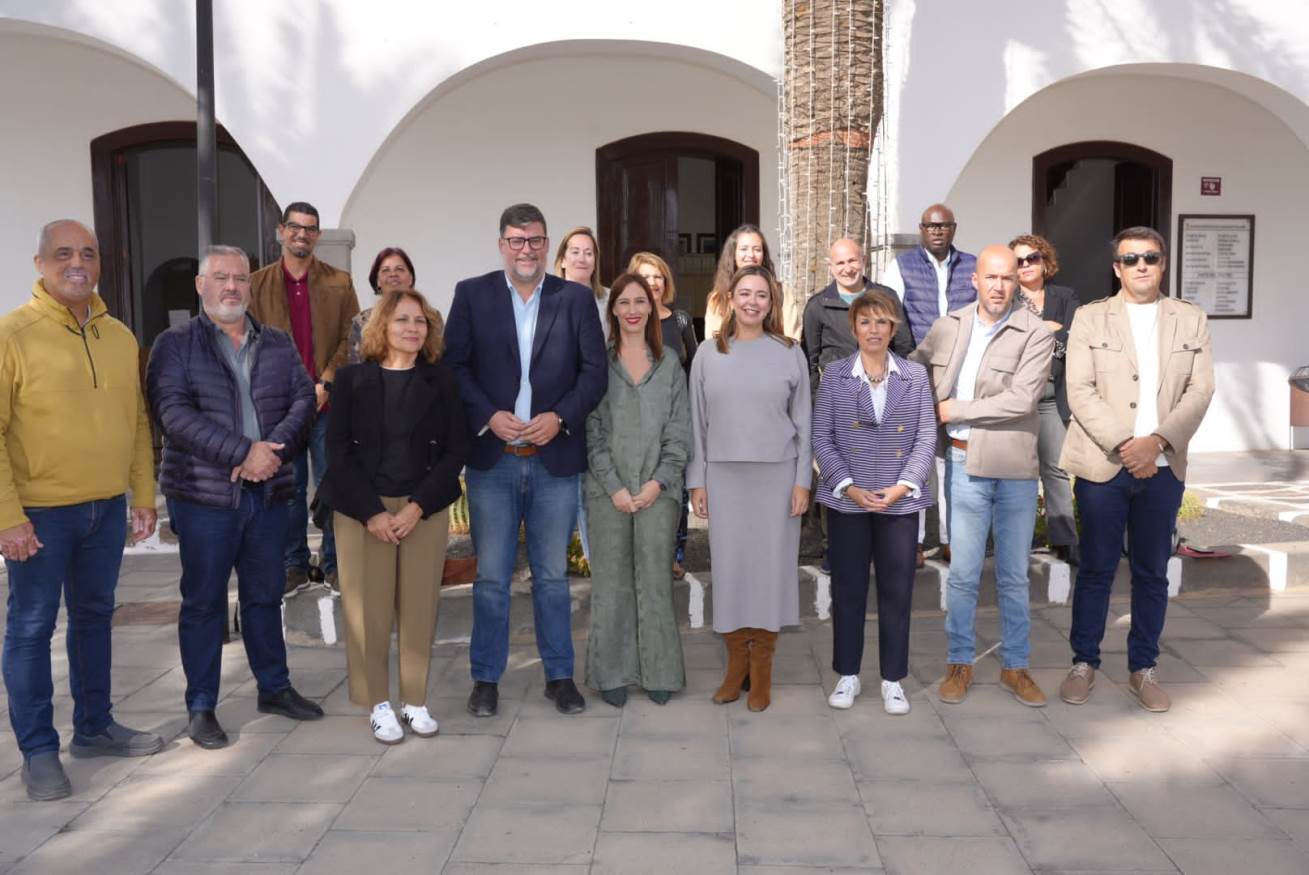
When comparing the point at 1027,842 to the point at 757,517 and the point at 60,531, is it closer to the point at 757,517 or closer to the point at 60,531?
the point at 757,517

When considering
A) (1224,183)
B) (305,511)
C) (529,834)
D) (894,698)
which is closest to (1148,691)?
(894,698)

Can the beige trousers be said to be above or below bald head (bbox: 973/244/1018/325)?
below

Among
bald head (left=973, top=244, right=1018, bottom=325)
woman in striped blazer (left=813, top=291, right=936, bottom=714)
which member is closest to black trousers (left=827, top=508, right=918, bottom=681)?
woman in striped blazer (left=813, top=291, right=936, bottom=714)

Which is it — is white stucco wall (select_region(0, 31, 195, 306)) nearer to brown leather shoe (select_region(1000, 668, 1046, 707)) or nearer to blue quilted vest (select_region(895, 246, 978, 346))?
blue quilted vest (select_region(895, 246, 978, 346))

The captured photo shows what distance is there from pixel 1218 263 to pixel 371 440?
339 inches

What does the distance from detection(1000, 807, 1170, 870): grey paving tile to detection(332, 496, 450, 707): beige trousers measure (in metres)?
2.15

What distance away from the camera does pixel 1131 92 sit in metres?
9.65

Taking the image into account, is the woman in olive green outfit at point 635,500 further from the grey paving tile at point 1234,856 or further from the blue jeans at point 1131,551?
the grey paving tile at point 1234,856

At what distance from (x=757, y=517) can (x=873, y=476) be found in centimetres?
47

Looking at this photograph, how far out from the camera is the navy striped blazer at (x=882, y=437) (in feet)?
14.1

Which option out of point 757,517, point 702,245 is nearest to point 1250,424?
point 702,245

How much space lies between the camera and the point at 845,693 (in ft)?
14.5

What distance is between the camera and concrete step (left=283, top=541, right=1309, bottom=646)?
5.38 m

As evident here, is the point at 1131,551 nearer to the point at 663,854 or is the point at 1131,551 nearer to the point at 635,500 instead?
the point at 635,500
